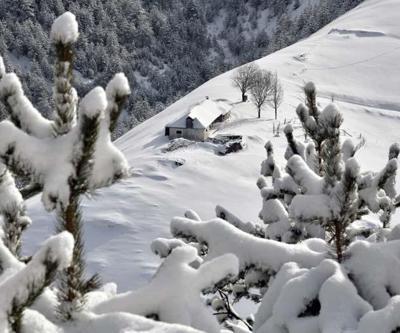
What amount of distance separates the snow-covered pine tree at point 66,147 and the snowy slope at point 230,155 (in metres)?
5.24

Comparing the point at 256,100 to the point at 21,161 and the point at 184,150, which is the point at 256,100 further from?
the point at 21,161

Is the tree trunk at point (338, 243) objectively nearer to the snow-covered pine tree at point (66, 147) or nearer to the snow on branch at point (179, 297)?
the snow on branch at point (179, 297)

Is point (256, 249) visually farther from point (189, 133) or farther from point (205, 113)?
point (205, 113)

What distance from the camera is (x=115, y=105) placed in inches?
98.7

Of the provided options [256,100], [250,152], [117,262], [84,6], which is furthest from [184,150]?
[84,6]

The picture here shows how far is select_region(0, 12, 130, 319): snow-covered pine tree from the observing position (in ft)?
7.79

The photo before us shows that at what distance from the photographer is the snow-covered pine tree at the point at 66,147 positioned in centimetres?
238

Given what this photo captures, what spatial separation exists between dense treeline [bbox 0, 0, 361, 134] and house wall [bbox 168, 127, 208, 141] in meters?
45.0

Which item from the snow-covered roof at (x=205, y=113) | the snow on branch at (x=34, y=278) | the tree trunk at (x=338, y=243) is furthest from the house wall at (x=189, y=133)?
the snow on branch at (x=34, y=278)

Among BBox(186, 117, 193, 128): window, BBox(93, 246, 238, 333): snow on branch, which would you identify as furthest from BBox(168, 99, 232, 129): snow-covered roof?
BBox(93, 246, 238, 333): snow on branch

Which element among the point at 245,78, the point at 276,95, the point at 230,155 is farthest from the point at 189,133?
the point at 245,78

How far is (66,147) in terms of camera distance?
2.41 metres

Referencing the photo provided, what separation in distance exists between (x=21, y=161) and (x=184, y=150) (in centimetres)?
3887

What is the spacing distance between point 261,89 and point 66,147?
50.1 meters
